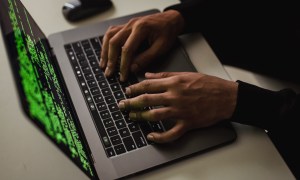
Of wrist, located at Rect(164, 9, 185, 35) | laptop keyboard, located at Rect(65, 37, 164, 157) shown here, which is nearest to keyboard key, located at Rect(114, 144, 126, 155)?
laptop keyboard, located at Rect(65, 37, 164, 157)

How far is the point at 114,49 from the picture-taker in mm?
888

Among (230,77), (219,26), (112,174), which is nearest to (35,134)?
(112,174)

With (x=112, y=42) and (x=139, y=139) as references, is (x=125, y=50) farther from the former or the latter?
(x=139, y=139)

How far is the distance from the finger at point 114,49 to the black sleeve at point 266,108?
0.96ft

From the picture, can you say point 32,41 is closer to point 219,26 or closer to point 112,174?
point 112,174

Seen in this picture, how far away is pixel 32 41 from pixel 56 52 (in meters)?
0.20

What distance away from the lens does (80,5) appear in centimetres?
96

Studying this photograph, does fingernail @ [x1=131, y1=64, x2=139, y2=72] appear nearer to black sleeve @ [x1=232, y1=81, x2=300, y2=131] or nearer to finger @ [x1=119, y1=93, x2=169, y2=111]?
finger @ [x1=119, y1=93, x2=169, y2=111]

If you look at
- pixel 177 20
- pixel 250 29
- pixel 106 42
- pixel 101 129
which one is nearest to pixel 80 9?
pixel 106 42

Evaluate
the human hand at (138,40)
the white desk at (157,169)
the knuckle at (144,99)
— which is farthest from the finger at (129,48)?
the white desk at (157,169)

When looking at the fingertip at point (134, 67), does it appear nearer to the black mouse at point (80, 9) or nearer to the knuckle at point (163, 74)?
the knuckle at point (163, 74)

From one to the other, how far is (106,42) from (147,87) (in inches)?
6.8

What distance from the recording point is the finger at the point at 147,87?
2.67 feet

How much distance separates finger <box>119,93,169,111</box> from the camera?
0.78 metres
